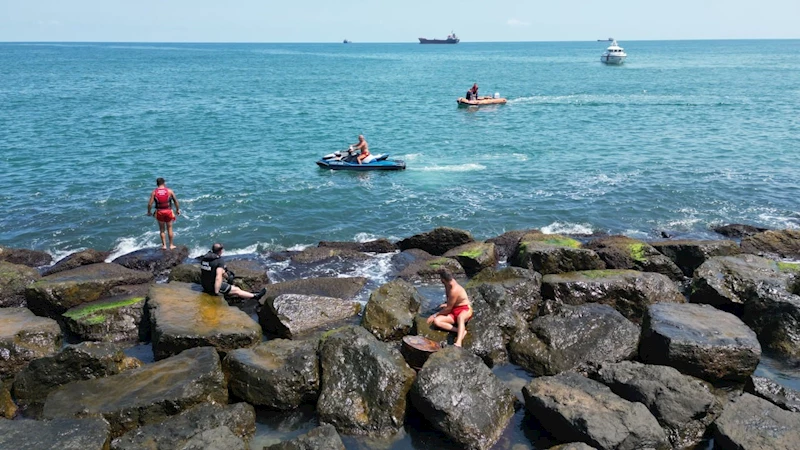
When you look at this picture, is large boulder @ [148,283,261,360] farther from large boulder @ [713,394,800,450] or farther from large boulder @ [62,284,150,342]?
large boulder @ [713,394,800,450]

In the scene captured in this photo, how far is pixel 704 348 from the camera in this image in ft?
35.4

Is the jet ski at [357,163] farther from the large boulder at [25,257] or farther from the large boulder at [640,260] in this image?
the large boulder at [640,260]

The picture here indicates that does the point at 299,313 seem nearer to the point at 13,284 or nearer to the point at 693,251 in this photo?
the point at 13,284

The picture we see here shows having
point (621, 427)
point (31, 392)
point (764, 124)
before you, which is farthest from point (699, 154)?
point (31, 392)

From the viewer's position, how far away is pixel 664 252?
57.7ft

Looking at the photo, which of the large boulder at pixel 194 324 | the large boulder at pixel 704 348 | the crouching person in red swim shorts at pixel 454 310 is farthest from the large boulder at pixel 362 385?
the large boulder at pixel 704 348

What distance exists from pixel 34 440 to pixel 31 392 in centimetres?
254

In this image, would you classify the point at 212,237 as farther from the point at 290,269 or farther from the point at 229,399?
the point at 229,399

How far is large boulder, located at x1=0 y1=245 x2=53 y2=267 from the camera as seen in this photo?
18.8 meters

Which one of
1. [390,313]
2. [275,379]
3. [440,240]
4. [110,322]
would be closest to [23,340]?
[110,322]

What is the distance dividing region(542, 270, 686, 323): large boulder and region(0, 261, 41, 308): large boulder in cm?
1301

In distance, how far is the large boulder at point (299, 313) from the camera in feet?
42.7

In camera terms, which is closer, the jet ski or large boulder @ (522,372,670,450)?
large boulder @ (522,372,670,450)

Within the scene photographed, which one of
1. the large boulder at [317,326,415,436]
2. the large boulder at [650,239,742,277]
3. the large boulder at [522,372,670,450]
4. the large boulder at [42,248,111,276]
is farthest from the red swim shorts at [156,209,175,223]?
the large boulder at [650,239,742,277]
